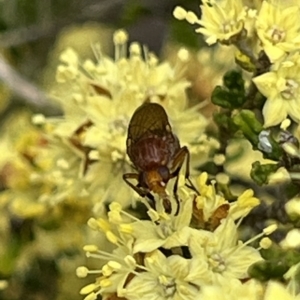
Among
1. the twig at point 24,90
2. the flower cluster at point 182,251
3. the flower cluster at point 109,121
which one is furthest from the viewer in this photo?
the twig at point 24,90

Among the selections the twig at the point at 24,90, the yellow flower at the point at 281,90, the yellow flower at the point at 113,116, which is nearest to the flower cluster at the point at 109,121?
the yellow flower at the point at 113,116

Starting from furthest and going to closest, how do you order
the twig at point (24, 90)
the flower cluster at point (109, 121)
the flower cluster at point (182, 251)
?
the twig at point (24, 90), the flower cluster at point (109, 121), the flower cluster at point (182, 251)

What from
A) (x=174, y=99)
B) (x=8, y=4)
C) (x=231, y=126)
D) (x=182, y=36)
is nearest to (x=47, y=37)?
(x=8, y=4)

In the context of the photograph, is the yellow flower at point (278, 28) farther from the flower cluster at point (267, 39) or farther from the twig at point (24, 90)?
the twig at point (24, 90)

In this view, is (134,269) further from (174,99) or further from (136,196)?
(174,99)

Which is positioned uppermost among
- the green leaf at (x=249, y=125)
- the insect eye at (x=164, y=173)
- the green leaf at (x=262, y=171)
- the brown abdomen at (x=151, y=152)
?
the green leaf at (x=249, y=125)

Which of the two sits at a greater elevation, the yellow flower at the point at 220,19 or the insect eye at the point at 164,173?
the yellow flower at the point at 220,19
